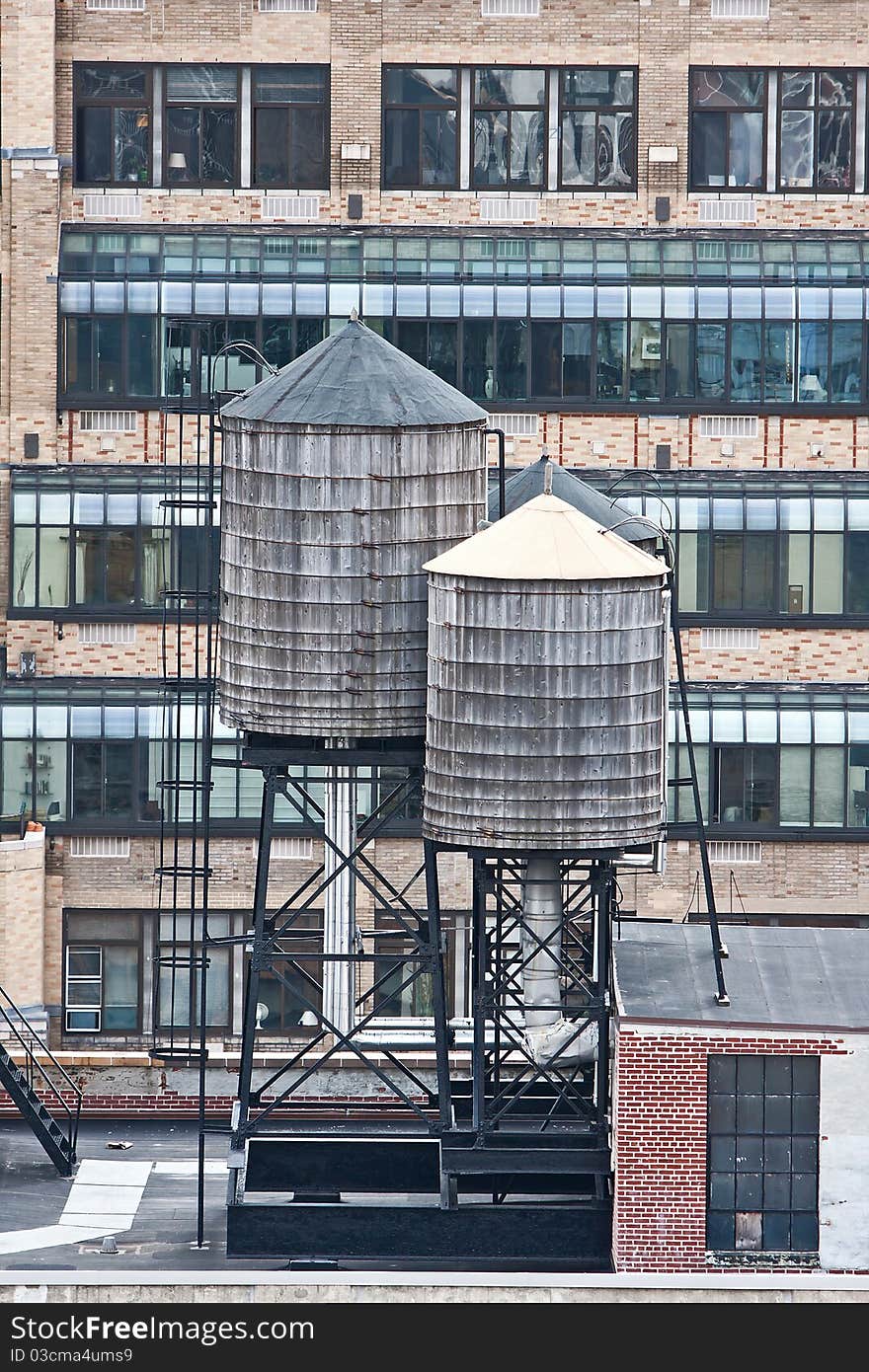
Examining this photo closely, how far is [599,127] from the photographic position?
220ft

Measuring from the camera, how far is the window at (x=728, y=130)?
67.0 m

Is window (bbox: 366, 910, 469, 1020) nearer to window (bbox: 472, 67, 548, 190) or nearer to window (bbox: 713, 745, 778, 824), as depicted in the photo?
window (bbox: 713, 745, 778, 824)

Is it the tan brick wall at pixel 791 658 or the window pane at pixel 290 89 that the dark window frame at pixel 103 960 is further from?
the window pane at pixel 290 89

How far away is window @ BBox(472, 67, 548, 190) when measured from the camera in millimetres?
66688

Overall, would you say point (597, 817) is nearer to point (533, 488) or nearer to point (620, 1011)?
point (620, 1011)

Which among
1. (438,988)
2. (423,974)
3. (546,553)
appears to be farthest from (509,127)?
(438,988)

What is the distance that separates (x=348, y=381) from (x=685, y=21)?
87.8ft

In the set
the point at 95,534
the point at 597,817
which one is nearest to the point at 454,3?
the point at 95,534

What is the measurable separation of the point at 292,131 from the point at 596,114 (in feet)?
22.0

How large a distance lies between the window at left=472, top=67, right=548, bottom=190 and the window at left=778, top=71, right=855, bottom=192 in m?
5.37

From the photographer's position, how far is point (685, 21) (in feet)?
219

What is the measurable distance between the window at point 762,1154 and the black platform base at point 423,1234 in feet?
6.50

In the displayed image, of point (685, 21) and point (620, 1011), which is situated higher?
point (685, 21)
